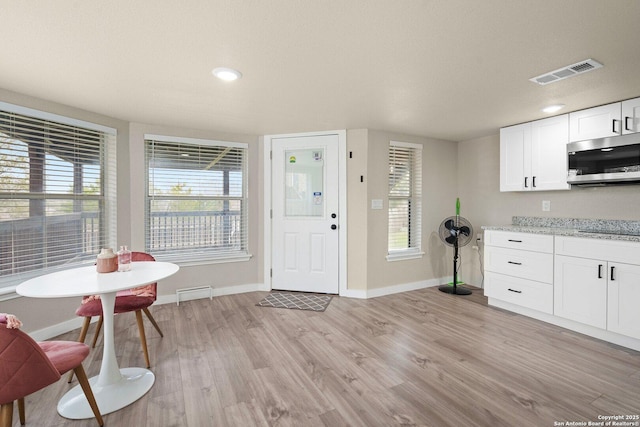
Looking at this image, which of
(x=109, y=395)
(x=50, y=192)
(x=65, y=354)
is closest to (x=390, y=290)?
(x=109, y=395)

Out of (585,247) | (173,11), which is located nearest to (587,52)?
(585,247)

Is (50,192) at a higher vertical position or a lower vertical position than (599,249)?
higher

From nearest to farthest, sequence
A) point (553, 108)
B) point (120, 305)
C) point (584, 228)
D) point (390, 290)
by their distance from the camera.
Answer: point (120, 305), point (553, 108), point (584, 228), point (390, 290)

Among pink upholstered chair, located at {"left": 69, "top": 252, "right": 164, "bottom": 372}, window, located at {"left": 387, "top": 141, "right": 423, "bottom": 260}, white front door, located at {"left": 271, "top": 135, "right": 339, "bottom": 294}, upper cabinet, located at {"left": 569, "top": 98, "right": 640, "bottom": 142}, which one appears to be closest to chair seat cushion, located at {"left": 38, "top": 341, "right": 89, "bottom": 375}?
pink upholstered chair, located at {"left": 69, "top": 252, "right": 164, "bottom": 372}

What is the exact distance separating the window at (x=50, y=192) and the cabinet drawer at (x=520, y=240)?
4353mm

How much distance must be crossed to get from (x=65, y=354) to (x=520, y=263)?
3902 mm

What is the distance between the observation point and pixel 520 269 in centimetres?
333

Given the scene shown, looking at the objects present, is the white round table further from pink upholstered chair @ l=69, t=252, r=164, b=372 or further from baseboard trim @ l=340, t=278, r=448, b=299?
baseboard trim @ l=340, t=278, r=448, b=299

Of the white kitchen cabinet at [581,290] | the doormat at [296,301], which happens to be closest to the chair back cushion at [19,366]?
the doormat at [296,301]

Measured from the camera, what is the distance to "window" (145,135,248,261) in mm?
3748

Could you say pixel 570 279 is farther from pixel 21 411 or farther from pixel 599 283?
pixel 21 411

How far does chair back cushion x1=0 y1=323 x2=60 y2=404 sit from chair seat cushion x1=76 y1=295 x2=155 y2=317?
880 millimetres

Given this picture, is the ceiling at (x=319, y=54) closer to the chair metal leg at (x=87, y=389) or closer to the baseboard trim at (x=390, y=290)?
the chair metal leg at (x=87, y=389)

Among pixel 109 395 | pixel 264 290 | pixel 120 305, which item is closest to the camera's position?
pixel 109 395
